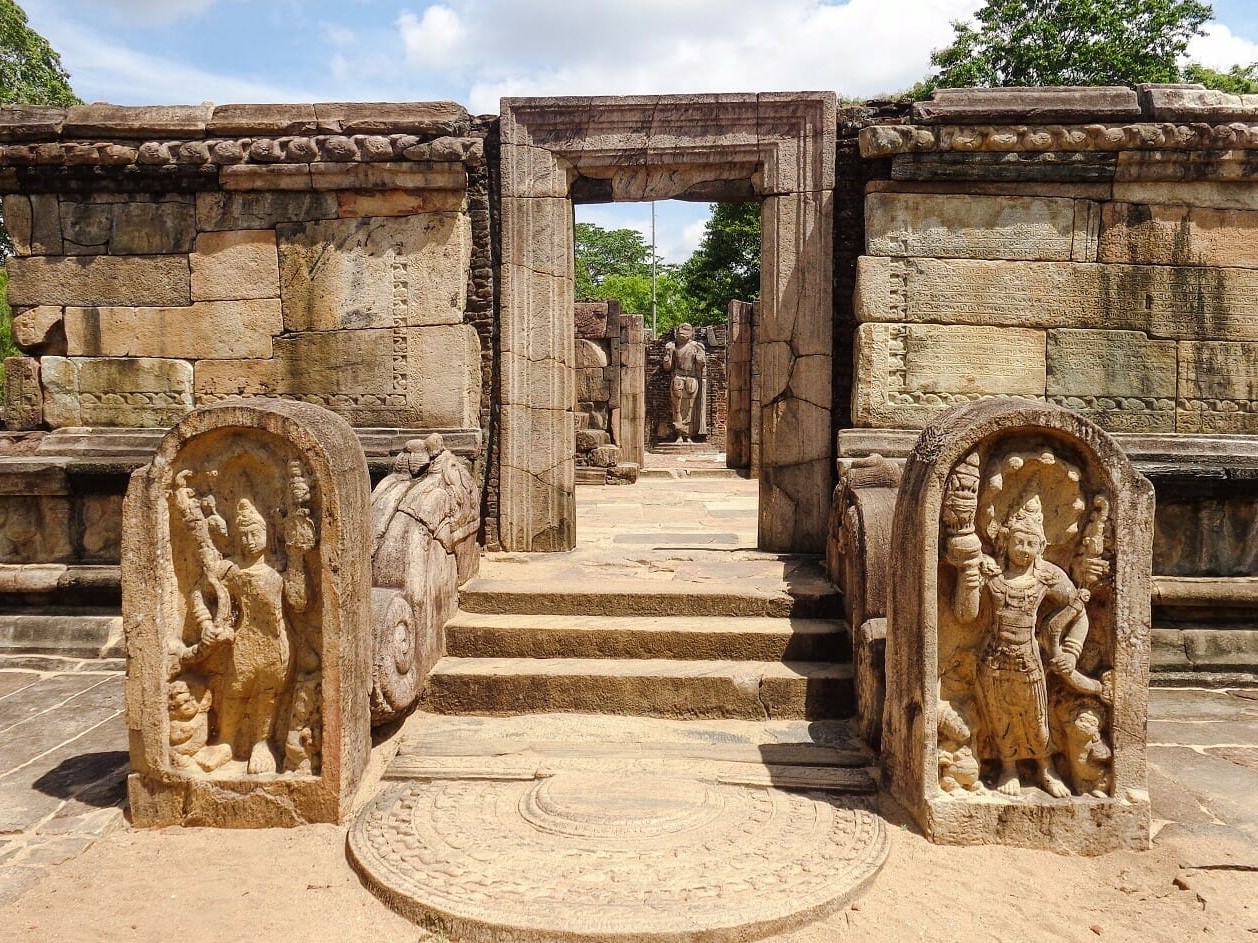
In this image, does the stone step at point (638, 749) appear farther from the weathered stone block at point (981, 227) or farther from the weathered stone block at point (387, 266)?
the weathered stone block at point (981, 227)

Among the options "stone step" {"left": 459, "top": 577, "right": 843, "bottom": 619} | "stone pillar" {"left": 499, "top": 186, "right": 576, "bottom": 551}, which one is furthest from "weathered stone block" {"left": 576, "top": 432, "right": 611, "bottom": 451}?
"stone step" {"left": 459, "top": 577, "right": 843, "bottom": 619}

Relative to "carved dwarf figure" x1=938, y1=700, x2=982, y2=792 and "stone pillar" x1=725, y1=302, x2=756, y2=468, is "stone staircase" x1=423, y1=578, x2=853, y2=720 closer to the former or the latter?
"carved dwarf figure" x1=938, y1=700, x2=982, y2=792

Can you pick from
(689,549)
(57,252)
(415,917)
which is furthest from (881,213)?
(57,252)

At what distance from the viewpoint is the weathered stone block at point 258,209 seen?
5.49 meters

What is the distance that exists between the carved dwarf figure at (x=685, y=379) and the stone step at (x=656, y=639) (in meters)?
14.2

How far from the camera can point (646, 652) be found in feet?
13.5

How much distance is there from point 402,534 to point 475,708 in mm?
849

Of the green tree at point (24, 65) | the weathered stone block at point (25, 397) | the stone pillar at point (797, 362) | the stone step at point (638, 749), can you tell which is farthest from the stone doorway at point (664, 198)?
the green tree at point (24, 65)

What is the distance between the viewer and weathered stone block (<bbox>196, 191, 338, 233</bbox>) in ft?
18.0

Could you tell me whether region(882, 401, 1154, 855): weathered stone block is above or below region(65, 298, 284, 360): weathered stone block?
below

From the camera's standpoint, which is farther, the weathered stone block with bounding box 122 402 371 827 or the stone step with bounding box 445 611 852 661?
the stone step with bounding box 445 611 852 661

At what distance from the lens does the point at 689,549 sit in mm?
5773

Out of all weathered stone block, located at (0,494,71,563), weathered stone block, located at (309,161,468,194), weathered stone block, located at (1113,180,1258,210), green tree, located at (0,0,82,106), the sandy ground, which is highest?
green tree, located at (0,0,82,106)

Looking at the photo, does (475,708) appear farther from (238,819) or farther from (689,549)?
(689,549)
